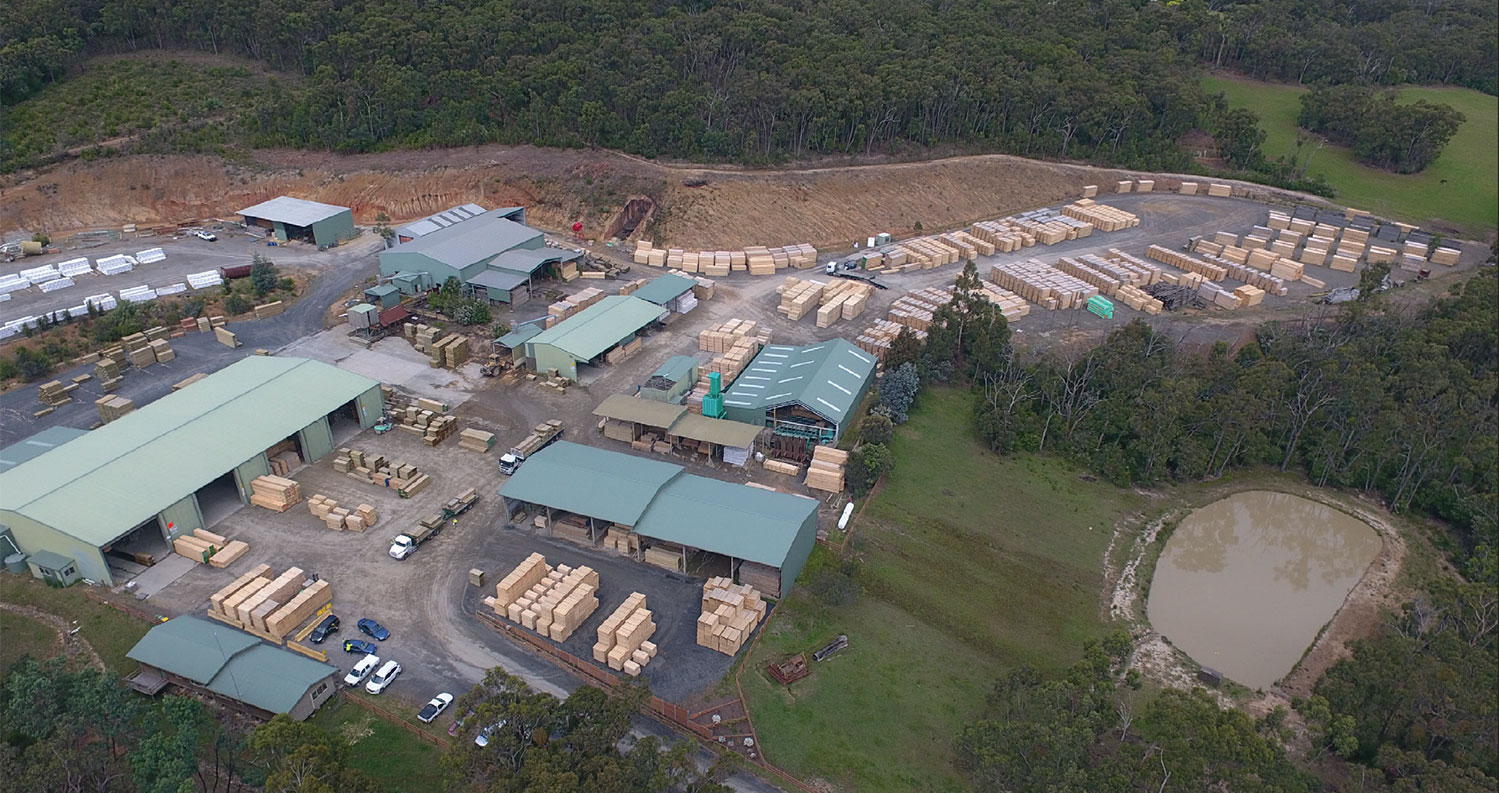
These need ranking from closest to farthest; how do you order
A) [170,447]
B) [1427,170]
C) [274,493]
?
1. [170,447]
2. [274,493]
3. [1427,170]

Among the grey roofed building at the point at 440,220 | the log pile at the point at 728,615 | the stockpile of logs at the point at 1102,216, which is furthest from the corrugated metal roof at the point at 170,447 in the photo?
the stockpile of logs at the point at 1102,216

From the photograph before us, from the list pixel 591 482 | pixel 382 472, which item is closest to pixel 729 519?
pixel 591 482

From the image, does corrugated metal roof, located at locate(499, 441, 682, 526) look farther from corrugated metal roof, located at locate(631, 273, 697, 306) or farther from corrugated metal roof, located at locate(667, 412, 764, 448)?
corrugated metal roof, located at locate(631, 273, 697, 306)

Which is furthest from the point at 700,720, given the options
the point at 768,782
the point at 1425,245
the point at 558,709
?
the point at 1425,245

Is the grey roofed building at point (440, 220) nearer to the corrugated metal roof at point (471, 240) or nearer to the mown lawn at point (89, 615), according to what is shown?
the corrugated metal roof at point (471, 240)

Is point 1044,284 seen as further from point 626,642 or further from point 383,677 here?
point 383,677

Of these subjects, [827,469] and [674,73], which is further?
[674,73]
